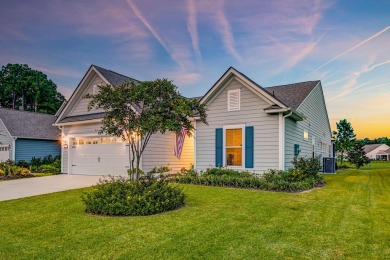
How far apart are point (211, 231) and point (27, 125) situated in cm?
2186

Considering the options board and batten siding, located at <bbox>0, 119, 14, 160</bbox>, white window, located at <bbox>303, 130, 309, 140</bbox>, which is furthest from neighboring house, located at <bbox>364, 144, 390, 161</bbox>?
board and batten siding, located at <bbox>0, 119, 14, 160</bbox>

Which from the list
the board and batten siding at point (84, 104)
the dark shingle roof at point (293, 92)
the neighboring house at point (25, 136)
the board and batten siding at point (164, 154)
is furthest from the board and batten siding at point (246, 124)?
the neighboring house at point (25, 136)

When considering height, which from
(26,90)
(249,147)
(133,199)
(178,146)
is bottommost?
(133,199)

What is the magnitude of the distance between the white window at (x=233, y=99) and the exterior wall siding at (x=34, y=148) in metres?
16.7

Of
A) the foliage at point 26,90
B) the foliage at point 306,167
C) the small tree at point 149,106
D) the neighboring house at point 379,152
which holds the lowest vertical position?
the neighboring house at point 379,152

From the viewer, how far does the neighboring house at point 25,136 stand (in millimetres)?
19766

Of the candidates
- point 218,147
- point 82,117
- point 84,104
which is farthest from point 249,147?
point 84,104

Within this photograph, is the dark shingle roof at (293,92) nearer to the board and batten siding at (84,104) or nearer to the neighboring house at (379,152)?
the board and batten siding at (84,104)

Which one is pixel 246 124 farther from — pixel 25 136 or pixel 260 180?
pixel 25 136

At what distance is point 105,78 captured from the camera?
15.2 m

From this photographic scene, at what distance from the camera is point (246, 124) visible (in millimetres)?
12070

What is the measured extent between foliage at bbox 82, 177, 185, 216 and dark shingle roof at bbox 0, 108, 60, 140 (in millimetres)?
17078

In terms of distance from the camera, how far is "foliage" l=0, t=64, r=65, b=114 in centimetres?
4350

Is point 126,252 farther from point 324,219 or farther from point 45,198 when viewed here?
point 45,198
